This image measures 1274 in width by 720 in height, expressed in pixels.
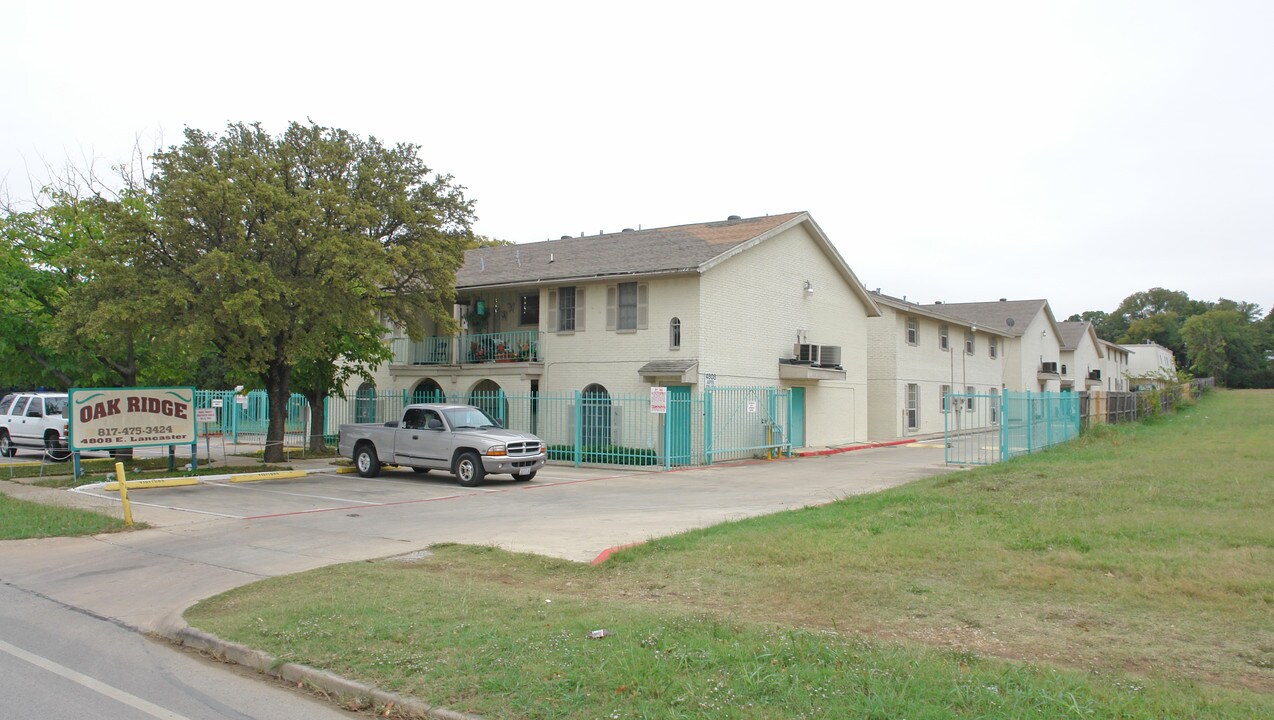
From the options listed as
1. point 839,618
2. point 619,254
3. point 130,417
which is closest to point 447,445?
point 130,417

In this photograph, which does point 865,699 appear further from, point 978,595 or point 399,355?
point 399,355

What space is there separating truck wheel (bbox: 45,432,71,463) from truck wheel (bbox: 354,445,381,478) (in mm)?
10212

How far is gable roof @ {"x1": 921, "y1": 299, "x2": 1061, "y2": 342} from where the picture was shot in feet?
158

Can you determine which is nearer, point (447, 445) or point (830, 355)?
point (447, 445)

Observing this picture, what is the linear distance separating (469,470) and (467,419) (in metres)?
1.47

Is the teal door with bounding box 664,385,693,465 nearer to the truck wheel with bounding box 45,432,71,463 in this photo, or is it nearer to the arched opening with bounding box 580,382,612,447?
the arched opening with bounding box 580,382,612,447

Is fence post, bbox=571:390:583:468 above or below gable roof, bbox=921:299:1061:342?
below

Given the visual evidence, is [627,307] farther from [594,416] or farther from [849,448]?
[849,448]

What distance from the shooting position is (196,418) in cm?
2119

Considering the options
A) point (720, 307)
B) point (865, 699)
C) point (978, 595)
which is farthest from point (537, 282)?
point (865, 699)

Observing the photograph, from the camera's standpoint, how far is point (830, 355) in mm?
29391

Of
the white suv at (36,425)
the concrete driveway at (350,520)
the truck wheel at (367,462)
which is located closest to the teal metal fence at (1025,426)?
the concrete driveway at (350,520)

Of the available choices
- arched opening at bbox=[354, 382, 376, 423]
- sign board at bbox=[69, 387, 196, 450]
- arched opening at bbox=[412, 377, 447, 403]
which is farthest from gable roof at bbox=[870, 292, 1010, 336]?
sign board at bbox=[69, 387, 196, 450]

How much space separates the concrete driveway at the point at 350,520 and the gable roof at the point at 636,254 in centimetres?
601
